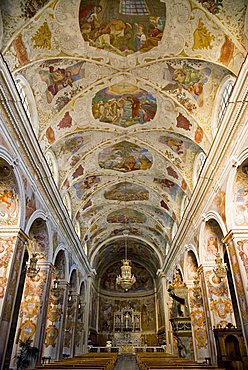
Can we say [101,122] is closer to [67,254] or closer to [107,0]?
[107,0]

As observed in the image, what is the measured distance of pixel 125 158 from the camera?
15.8 m

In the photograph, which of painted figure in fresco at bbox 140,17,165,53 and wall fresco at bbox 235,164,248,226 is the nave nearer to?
wall fresco at bbox 235,164,248,226

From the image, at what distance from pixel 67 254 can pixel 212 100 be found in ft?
36.3

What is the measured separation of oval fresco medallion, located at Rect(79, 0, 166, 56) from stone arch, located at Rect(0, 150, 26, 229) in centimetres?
491

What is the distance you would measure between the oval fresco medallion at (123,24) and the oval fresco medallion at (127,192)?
9.60 m

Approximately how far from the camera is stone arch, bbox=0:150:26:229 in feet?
29.4

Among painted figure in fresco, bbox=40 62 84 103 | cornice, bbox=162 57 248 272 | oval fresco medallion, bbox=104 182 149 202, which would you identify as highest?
oval fresco medallion, bbox=104 182 149 202

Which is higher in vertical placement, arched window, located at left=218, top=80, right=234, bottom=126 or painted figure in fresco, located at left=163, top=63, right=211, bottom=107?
painted figure in fresco, located at left=163, top=63, right=211, bottom=107

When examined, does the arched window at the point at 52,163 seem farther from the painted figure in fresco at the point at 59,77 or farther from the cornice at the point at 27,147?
the painted figure in fresco at the point at 59,77

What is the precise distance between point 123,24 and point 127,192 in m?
11.4

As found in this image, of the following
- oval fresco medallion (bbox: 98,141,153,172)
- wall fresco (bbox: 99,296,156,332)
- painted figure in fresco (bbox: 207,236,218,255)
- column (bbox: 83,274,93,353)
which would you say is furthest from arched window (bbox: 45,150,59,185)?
wall fresco (bbox: 99,296,156,332)

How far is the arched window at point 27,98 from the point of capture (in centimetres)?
982

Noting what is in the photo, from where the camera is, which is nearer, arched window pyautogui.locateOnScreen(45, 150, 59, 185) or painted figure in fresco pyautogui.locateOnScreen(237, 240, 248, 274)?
painted figure in fresco pyautogui.locateOnScreen(237, 240, 248, 274)

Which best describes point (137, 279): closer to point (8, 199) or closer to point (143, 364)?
point (143, 364)
